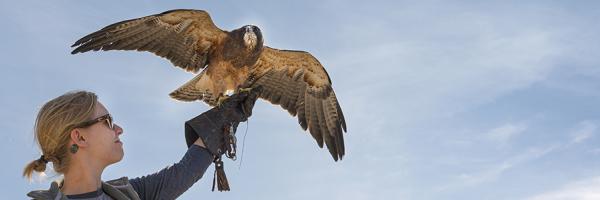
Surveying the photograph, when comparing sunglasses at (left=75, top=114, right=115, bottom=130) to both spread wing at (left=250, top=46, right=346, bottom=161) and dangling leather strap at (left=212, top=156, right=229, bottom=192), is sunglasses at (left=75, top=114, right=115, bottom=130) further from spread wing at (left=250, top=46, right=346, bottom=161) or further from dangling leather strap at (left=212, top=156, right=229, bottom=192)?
spread wing at (left=250, top=46, right=346, bottom=161)

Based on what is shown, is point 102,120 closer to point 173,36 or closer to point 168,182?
point 168,182

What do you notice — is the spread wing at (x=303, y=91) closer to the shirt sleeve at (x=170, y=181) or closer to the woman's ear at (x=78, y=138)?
the shirt sleeve at (x=170, y=181)

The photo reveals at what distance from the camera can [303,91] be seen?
27.6 ft

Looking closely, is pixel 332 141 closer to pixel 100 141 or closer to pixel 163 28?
pixel 163 28

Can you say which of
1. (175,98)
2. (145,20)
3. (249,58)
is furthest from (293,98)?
(145,20)

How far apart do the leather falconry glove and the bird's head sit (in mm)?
3318

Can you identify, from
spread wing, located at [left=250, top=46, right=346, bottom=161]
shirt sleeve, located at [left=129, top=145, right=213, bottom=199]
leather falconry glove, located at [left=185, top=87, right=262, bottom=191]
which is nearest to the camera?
shirt sleeve, located at [left=129, top=145, right=213, bottom=199]

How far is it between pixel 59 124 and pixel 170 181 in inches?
25.7

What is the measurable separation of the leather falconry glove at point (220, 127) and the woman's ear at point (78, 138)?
722 mm

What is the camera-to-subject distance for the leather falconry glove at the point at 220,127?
12.1ft

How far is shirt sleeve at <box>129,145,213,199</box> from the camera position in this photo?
340 cm

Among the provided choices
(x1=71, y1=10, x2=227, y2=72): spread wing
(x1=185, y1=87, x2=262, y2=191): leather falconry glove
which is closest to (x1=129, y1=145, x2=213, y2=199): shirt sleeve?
(x1=185, y1=87, x2=262, y2=191): leather falconry glove

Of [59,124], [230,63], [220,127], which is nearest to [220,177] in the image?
[220,127]

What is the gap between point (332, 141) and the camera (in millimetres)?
8031
